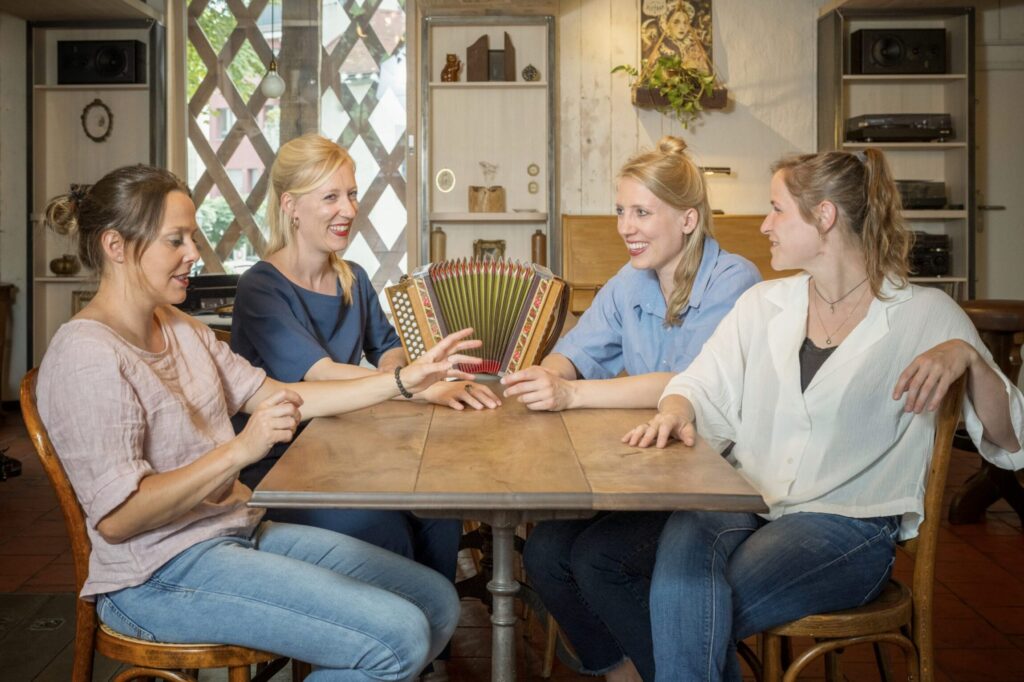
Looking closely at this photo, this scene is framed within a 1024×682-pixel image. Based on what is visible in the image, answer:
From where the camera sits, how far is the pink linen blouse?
1.61 meters

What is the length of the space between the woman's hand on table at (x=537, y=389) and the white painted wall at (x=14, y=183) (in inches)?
198

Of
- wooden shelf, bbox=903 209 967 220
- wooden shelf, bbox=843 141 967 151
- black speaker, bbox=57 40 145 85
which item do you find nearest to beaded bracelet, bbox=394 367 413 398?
wooden shelf, bbox=843 141 967 151

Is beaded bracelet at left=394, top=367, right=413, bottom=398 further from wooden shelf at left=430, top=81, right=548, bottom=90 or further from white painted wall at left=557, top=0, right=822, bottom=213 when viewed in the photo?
white painted wall at left=557, top=0, right=822, bottom=213

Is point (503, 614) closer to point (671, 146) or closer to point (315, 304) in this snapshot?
point (315, 304)

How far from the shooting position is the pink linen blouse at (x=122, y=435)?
1.61 metres

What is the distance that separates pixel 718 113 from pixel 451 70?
1524 millimetres

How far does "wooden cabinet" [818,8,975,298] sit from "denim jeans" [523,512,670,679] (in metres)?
4.26

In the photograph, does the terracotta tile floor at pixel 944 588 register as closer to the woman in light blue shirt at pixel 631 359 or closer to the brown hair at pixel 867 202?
the woman in light blue shirt at pixel 631 359

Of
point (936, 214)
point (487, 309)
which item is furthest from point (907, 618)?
point (936, 214)

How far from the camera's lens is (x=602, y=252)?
6.03 meters

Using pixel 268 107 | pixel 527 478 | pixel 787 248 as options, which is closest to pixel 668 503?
pixel 527 478

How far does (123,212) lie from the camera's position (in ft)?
5.93

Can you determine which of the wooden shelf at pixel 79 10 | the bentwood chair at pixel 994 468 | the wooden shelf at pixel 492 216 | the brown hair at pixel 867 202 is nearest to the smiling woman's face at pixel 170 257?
the brown hair at pixel 867 202

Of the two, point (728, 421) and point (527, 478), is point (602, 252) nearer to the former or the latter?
point (728, 421)
